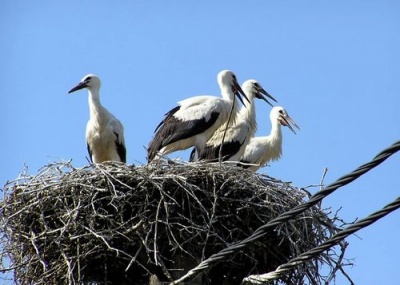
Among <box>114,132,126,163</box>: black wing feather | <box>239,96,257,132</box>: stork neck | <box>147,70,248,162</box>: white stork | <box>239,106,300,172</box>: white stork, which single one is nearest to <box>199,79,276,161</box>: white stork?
<box>239,96,257,132</box>: stork neck

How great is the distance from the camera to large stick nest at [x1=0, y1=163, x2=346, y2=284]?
7250mm

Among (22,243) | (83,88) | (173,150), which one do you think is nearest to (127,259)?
(22,243)

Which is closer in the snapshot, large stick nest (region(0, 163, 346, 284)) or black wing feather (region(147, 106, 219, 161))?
large stick nest (region(0, 163, 346, 284))

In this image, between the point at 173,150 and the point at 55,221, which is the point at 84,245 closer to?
the point at 55,221

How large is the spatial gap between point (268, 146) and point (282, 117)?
53 cm

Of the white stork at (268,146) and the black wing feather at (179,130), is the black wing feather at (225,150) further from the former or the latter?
the white stork at (268,146)

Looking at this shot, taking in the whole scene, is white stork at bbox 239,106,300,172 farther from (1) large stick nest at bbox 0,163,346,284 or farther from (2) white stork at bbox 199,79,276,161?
(1) large stick nest at bbox 0,163,346,284

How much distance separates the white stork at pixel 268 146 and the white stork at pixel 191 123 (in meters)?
0.99

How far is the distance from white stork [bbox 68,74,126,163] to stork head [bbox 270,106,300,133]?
1.99m

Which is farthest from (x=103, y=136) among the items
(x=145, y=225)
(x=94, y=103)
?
(x=145, y=225)

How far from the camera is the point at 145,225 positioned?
7230 millimetres

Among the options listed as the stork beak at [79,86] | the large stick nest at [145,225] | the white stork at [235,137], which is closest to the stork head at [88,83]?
the stork beak at [79,86]

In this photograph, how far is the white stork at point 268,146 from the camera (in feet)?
37.3

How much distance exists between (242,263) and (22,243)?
164 cm
